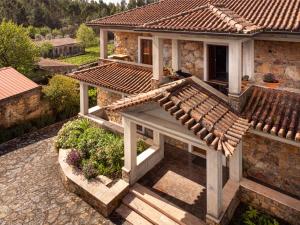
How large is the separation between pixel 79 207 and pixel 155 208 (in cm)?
349

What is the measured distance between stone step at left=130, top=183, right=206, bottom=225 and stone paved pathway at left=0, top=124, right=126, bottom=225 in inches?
56.2

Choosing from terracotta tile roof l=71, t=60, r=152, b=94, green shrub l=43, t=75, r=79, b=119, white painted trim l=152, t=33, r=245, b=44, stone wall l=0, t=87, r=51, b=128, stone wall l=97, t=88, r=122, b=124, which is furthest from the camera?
green shrub l=43, t=75, r=79, b=119

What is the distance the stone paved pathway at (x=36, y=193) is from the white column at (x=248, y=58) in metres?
8.28

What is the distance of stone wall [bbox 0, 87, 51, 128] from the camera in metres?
20.2

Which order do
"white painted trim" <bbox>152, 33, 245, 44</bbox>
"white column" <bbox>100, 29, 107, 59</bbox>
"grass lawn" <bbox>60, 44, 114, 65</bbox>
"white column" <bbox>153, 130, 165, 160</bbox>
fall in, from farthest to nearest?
"grass lawn" <bbox>60, 44, 114, 65</bbox>, "white column" <bbox>100, 29, 107, 59</bbox>, "white column" <bbox>153, 130, 165, 160</bbox>, "white painted trim" <bbox>152, 33, 245, 44</bbox>

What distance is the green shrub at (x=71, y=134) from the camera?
16.7 meters

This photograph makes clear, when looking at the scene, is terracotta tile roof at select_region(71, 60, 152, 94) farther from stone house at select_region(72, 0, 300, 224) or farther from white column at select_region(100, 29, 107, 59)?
stone house at select_region(72, 0, 300, 224)

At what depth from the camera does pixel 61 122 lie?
23172mm

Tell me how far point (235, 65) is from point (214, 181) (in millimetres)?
4274

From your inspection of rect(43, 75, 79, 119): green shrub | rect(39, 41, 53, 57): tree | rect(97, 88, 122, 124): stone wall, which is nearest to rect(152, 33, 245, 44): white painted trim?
rect(97, 88, 122, 124): stone wall

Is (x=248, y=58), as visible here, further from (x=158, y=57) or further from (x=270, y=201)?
(x=270, y=201)

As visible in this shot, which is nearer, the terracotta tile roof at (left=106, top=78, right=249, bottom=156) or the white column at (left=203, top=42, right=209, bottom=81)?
the terracotta tile roof at (left=106, top=78, right=249, bottom=156)

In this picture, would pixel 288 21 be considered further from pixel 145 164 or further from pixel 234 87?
pixel 145 164

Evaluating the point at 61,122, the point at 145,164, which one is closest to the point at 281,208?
the point at 145,164
